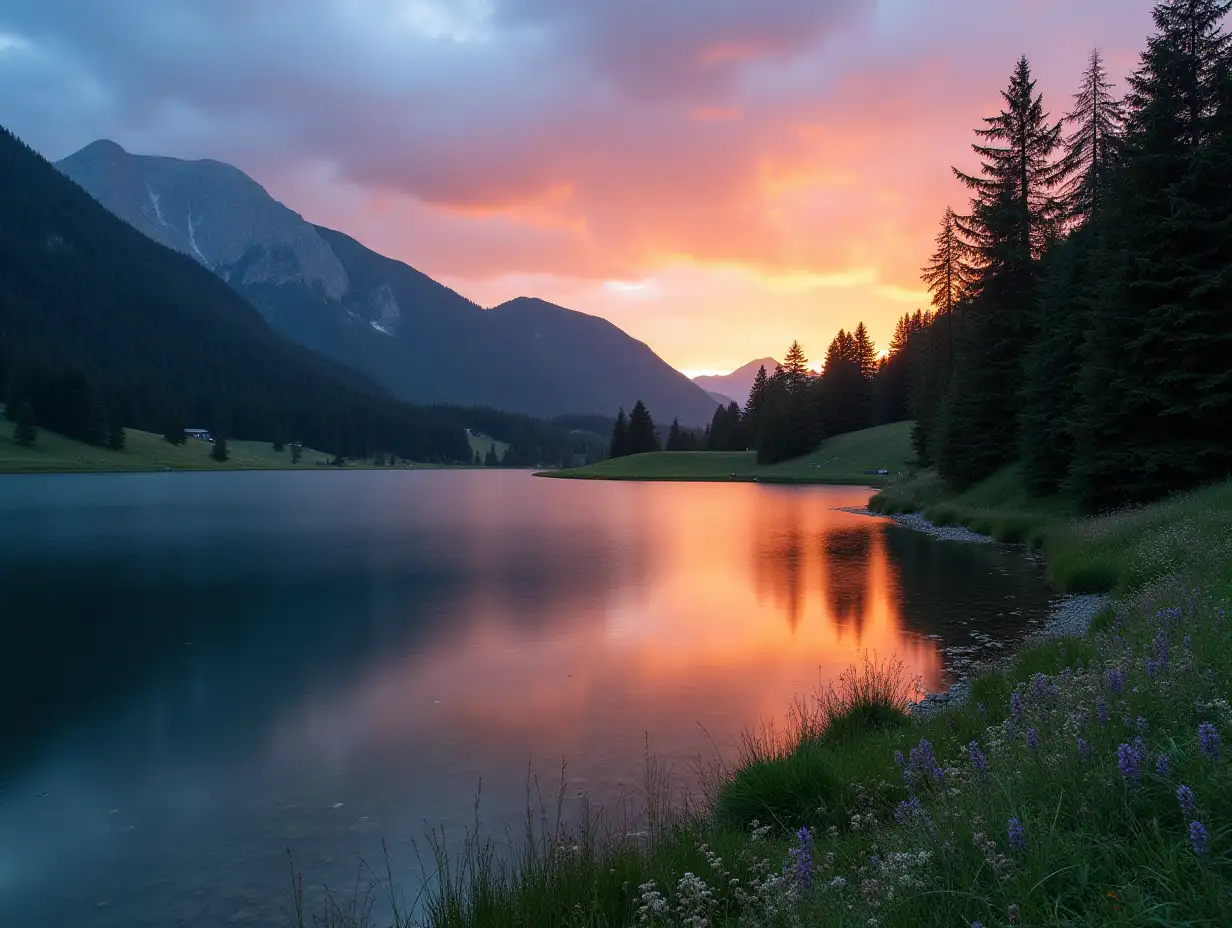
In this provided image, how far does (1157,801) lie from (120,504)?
69.9 metres

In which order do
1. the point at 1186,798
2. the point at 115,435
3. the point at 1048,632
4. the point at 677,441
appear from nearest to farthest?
1. the point at 1186,798
2. the point at 1048,632
3. the point at 115,435
4. the point at 677,441

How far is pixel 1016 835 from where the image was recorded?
3.59 m

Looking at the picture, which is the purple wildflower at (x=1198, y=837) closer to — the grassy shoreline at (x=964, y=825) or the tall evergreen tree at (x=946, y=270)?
the grassy shoreline at (x=964, y=825)

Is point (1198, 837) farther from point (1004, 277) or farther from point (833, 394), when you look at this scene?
point (833, 394)

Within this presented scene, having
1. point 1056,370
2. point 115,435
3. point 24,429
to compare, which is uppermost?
point 24,429

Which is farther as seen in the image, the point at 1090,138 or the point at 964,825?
the point at 1090,138

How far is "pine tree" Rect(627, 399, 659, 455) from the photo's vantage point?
148750 mm

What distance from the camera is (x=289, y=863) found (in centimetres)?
789

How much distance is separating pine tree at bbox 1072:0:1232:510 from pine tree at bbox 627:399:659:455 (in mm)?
121875

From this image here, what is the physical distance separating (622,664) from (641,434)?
134253mm

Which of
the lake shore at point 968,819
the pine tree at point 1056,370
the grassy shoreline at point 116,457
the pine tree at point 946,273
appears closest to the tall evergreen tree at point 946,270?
the pine tree at point 946,273

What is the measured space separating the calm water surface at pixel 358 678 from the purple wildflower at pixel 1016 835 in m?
6.11

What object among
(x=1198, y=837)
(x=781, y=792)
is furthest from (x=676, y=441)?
(x=1198, y=837)

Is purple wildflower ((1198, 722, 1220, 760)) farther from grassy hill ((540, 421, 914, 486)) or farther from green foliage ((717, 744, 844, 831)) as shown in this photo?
grassy hill ((540, 421, 914, 486))
